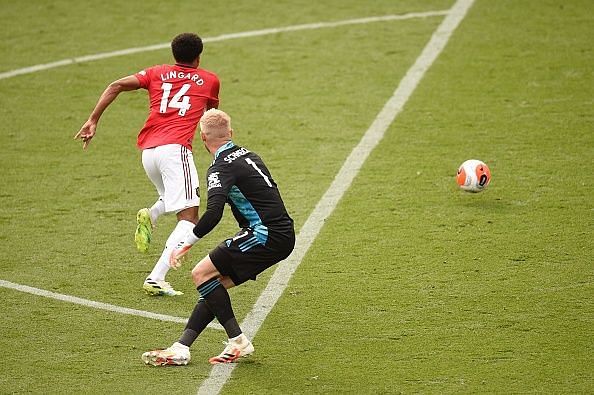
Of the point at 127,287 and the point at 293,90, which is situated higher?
the point at 127,287

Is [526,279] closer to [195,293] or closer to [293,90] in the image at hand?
[195,293]

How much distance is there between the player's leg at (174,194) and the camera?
904 centimetres

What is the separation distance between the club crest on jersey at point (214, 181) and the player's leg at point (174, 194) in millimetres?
1471

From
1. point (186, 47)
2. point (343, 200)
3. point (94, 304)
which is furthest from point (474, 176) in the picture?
point (94, 304)

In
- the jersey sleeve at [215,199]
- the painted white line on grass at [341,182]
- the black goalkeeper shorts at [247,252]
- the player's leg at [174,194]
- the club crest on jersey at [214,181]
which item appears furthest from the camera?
the player's leg at [174,194]

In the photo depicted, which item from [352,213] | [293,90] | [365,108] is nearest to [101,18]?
[293,90]

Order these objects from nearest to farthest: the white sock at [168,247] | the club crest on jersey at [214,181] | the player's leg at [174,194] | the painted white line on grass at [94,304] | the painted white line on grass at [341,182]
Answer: the club crest on jersey at [214,181], the painted white line on grass at [341,182], the painted white line on grass at [94,304], the white sock at [168,247], the player's leg at [174,194]

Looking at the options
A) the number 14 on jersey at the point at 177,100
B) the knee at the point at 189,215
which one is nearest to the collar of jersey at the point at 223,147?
the knee at the point at 189,215

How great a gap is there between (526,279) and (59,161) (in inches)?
231

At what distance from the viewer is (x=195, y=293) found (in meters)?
9.21

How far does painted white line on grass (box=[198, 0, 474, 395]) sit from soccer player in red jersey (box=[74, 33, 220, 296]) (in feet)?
2.91

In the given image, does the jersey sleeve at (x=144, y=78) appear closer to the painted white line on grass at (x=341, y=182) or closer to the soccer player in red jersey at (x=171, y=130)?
the soccer player in red jersey at (x=171, y=130)

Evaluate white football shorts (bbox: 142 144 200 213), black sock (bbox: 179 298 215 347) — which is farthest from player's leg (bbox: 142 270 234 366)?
white football shorts (bbox: 142 144 200 213)

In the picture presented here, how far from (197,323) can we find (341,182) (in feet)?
14.1
